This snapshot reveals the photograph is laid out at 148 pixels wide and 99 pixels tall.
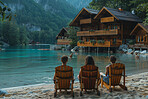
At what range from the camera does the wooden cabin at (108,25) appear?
41062 mm

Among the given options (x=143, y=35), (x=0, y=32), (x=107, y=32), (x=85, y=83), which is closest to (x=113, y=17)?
(x=107, y=32)

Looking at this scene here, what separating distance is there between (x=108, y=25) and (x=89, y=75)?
129 ft

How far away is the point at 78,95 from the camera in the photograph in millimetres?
6336

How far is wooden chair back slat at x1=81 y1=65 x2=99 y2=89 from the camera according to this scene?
616cm

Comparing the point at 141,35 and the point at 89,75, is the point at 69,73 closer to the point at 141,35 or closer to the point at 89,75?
the point at 89,75

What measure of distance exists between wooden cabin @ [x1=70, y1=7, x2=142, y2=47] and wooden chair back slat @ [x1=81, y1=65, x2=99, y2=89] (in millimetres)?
34522

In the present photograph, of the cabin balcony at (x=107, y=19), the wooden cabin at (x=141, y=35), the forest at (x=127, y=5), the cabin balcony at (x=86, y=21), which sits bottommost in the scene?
the wooden cabin at (x=141, y=35)

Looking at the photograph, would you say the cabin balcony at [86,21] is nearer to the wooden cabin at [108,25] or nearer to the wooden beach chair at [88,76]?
the wooden cabin at [108,25]

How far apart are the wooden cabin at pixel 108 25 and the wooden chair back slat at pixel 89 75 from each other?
34.5 metres

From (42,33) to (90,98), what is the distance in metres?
171

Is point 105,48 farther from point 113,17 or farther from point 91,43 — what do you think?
point 113,17

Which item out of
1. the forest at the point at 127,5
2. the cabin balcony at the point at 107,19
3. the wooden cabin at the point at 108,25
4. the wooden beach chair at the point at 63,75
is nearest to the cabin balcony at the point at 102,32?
the wooden cabin at the point at 108,25

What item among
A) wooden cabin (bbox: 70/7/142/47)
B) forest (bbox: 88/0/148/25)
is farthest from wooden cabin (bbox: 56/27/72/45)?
forest (bbox: 88/0/148/25)

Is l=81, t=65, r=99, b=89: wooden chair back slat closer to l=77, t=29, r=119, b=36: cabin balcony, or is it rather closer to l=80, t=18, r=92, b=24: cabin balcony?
l=77, t=29, r=119, b=36: cabin balcony
